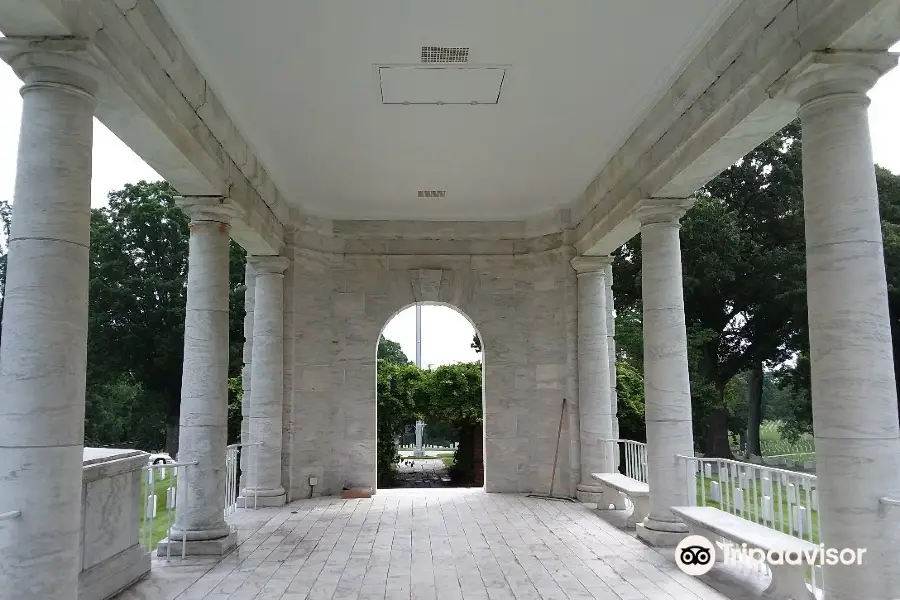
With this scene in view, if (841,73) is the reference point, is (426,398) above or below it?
below

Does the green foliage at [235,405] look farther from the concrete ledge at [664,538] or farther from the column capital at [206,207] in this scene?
the concrete ledge at [664,538]

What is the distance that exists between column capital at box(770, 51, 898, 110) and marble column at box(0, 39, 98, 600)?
4.75 metres

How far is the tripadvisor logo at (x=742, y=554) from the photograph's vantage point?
14.2 ft

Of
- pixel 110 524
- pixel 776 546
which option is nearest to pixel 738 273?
pixel 776 546

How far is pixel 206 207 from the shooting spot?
7695 millimetres

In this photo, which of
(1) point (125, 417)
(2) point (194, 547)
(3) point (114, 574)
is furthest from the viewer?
(1) point (125, 417)

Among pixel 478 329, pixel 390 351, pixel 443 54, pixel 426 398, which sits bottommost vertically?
pixel 426 398

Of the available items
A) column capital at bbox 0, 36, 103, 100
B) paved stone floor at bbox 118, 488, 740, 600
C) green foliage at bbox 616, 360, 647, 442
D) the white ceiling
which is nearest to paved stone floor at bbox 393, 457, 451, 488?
green foliage at bbox 616, 360, 647, 442

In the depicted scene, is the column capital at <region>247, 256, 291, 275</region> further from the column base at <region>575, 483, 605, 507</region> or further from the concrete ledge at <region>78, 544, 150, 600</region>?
the column base at <region>575, 483, 605, 507</region>

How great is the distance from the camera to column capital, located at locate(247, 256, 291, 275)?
1109 cm

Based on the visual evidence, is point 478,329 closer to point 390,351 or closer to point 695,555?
point 695,555

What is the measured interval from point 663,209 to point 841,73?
11.0ft

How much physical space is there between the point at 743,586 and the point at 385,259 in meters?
8.01

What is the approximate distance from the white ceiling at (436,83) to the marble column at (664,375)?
130 centimetres
